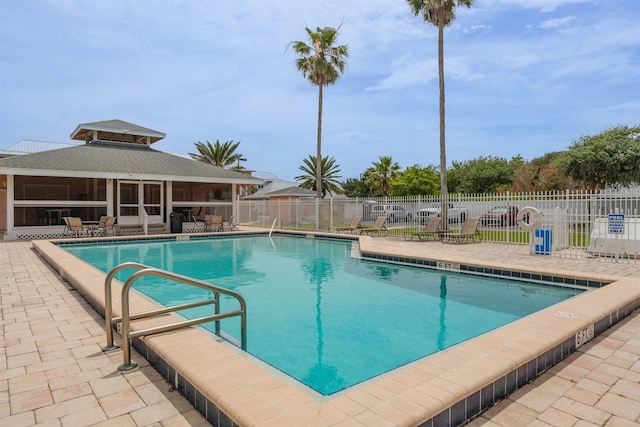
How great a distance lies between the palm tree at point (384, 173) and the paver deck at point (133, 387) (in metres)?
42.1

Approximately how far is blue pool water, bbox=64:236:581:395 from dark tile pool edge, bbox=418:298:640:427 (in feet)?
4.96

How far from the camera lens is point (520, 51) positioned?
14.9 metres

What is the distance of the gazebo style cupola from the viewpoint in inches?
846

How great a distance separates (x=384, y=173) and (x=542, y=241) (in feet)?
118

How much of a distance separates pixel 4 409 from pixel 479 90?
19.8 m

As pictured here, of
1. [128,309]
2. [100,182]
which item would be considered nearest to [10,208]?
[100,182]

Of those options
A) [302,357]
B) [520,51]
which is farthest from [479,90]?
[302,357]

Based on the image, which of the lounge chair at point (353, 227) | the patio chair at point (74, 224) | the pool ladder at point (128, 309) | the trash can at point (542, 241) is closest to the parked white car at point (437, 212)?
the lounge chair at point (353, 227)

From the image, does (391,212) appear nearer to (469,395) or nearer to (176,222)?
(176,222)

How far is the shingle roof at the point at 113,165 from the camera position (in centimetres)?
1602

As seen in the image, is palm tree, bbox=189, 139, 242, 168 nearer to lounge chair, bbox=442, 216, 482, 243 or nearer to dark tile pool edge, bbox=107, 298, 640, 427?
lounge chair, bbox=442, 216, 482, 243

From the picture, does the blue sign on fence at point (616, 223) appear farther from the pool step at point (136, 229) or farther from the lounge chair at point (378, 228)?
the pool step at point (136, 229)

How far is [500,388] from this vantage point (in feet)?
9.56

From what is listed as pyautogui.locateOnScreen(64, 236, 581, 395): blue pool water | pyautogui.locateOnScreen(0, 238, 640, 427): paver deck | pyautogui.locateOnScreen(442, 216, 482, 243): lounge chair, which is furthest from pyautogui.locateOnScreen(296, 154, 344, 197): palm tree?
pyautogui.locateOnScreen(0, 238, 640, 427): paver deck
